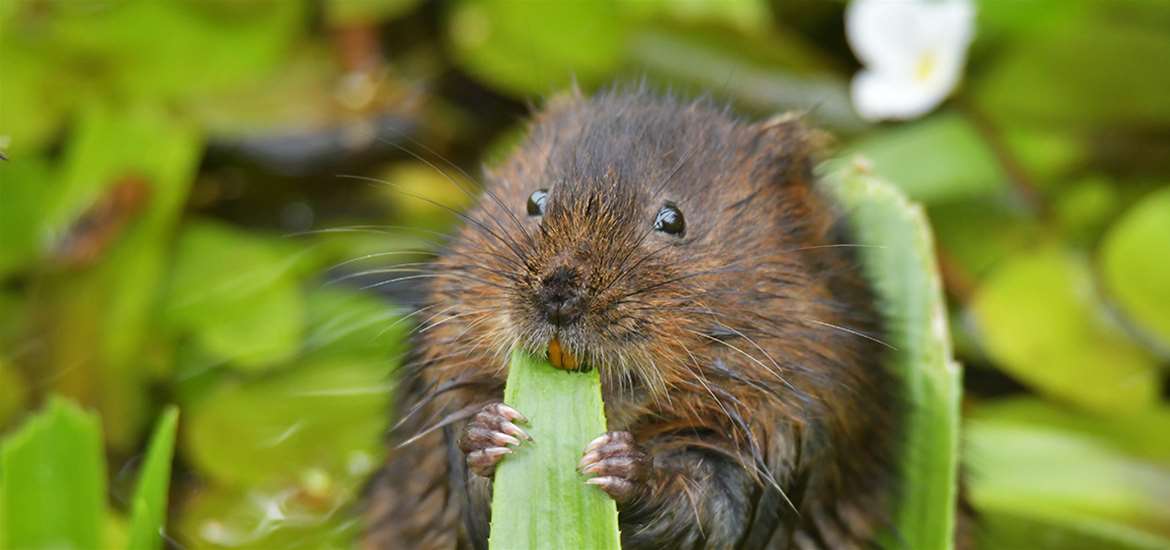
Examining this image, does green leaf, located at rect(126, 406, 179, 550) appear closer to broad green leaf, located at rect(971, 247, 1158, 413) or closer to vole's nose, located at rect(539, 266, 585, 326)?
vole's nose, located at rect(539, 266, 585, 326)

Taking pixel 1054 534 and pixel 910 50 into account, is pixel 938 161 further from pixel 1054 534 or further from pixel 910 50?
pixel 1054 534

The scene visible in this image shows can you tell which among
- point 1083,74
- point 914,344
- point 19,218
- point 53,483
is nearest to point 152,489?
point 53,483

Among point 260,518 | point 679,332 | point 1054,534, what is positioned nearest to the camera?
point 679,332

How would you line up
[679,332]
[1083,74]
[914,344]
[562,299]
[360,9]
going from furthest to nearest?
[360,9] → [1083,74] → [914,344] → [679,332] → [562,299]

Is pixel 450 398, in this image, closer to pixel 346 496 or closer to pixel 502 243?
pixel 502 243

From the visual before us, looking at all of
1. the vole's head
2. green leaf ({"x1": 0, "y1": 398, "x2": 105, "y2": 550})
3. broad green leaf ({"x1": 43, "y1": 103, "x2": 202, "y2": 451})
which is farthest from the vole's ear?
broad green leaf ({"x1": 43, "y1": 103, "x2": 202, "y2": 451})

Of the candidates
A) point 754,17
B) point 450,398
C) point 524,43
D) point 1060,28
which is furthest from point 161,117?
point 1060,28
